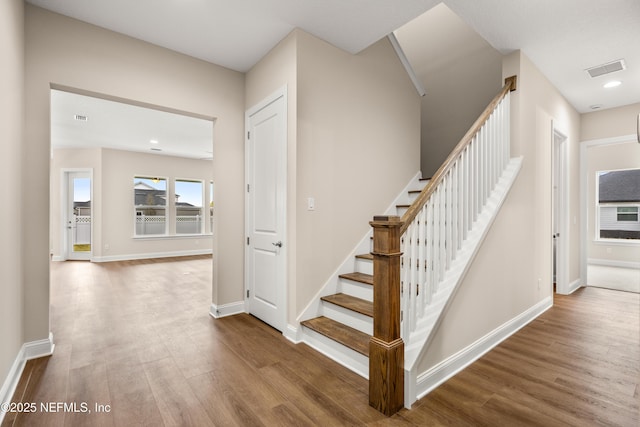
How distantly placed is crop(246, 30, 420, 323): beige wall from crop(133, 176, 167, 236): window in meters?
6.15

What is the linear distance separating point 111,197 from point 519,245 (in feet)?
28.4

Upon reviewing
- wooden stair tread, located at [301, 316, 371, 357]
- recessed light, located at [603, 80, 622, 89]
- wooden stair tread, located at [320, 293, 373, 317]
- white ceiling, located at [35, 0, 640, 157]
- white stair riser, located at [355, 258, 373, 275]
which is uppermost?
white ceiling, located at [35, 0, 640, 157]

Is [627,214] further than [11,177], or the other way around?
[627,214]

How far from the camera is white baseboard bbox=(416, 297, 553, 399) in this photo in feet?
6.49

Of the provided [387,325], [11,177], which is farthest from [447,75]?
[11,177]

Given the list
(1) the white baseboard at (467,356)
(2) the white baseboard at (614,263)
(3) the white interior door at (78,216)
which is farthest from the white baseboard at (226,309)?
(2) the white baseboard at (614,263)

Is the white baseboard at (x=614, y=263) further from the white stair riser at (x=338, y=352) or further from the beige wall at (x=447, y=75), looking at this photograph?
the white stair riser at (x=338, y=352)

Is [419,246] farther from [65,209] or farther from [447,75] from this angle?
[65,209]

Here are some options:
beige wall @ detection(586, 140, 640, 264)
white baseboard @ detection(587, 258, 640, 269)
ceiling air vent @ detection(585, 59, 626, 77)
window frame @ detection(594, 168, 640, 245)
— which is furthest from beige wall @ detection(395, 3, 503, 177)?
white baseboard @ detection(587, 258, 640, 269)

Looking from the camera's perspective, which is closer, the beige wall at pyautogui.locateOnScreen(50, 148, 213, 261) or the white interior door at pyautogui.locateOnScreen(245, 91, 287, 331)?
the white interior door at pyautogui.locateOnScreen(245, 91, 287, 331)

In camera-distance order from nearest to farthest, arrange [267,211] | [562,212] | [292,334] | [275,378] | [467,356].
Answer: [275,378] < [467,356] < [292,334] < [267,211] < [562,212]

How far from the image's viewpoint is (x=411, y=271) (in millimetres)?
1927

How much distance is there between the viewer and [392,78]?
11.8ft

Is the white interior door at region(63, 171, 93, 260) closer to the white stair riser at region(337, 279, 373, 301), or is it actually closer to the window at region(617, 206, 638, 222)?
the white stair riser at region(337, 279, 373, 301)
